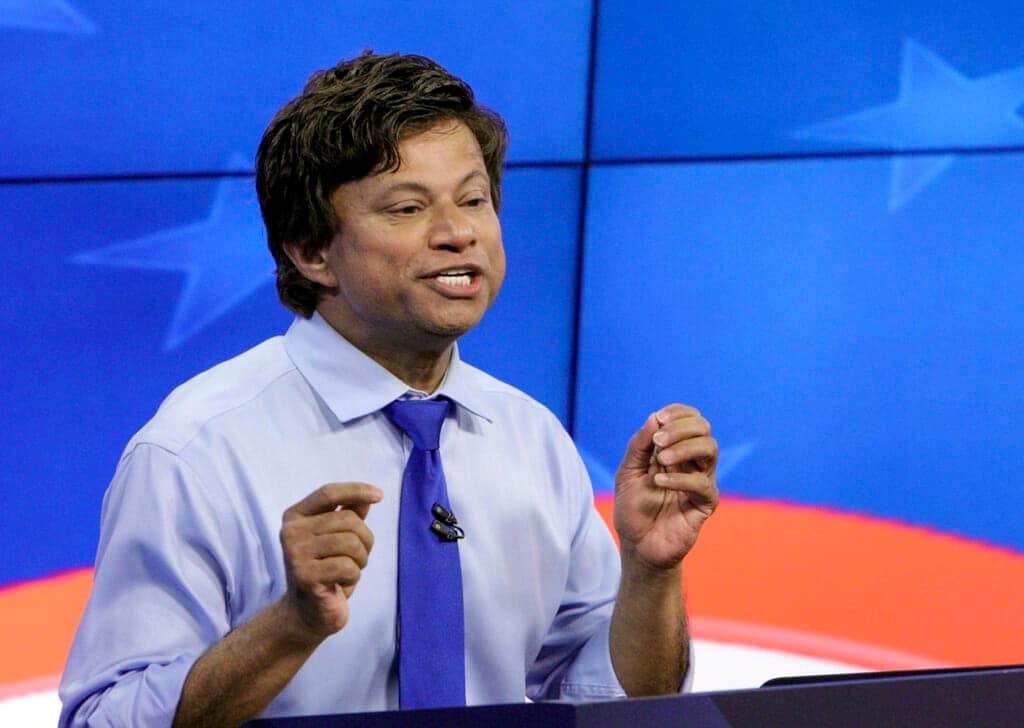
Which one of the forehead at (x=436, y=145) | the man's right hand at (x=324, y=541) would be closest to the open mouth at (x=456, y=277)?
the forehead at (x=436, y=145)

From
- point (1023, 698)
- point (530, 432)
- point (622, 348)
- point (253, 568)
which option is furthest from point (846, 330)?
point (1023, 698)

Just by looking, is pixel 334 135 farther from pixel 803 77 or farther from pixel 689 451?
pixel 803 77

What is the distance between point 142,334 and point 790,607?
1190 mm

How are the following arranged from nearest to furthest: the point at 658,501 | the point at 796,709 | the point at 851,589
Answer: the point at 796,709 < the point at 658,501 < the point at 851,589

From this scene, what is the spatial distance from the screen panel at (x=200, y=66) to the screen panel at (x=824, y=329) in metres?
0.27

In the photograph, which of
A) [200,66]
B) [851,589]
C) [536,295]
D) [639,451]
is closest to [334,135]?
[639,451]

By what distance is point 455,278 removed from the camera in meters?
1.54

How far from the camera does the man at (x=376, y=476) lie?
4.60ft

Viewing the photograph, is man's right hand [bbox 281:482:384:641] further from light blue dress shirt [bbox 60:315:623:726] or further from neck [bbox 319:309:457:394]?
neck [bbox 319:309:457:394]

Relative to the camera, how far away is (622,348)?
8.61 ft

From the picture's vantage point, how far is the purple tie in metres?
1.50

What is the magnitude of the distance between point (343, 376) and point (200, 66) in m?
1.02

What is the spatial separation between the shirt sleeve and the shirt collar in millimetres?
190

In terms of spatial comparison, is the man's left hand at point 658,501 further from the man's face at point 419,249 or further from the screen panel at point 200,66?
the screen panel at point 200,66
